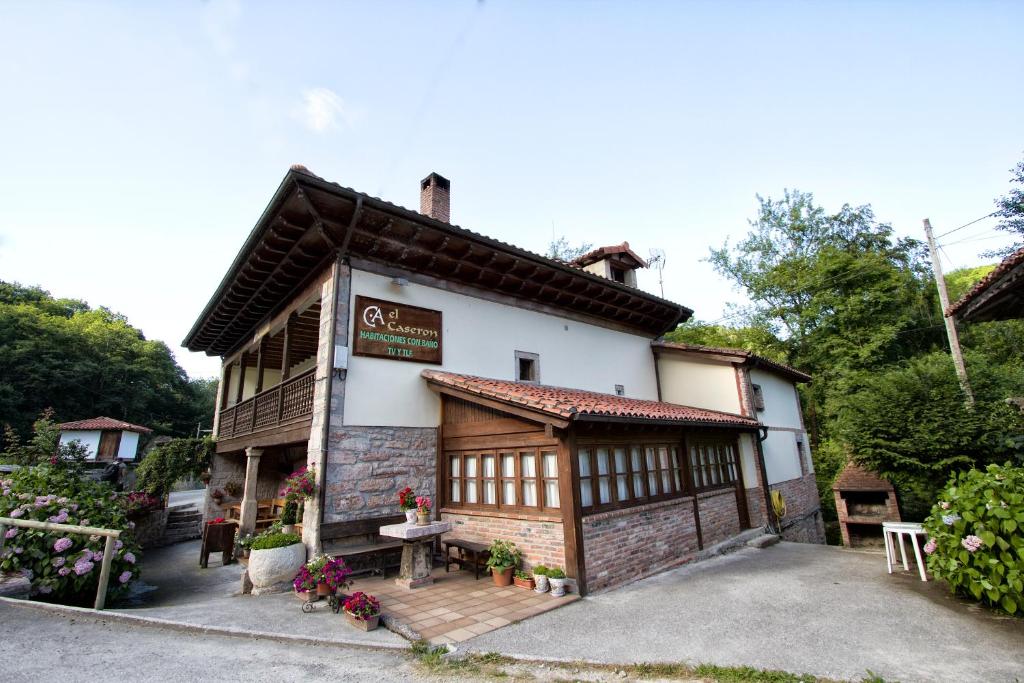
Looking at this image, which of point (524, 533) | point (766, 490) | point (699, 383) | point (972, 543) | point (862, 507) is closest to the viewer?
point (972, 543)

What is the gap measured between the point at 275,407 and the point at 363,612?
5.69 meters

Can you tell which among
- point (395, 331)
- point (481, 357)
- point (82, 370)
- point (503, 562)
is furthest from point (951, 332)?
point (82, 370)

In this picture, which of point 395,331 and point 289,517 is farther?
point 395,331

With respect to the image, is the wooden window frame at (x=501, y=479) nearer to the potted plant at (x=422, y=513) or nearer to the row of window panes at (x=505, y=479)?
the row of window panes at (x=505, y=479)

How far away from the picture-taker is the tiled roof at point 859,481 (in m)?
11.6

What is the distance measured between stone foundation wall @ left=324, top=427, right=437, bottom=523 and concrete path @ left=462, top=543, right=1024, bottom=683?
130 inches

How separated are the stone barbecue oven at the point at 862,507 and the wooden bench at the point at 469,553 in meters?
10.2

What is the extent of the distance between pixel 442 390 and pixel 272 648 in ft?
14.3

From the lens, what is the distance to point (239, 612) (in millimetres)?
5508

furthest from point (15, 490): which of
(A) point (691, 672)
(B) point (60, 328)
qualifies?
(B) point (60, 328)

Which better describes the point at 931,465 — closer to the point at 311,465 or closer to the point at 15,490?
the point at 311,465

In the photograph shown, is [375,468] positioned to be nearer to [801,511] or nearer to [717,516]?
[717,516]

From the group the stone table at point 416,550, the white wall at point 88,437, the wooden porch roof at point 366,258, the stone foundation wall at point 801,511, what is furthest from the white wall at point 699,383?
the white wall at point 88,437

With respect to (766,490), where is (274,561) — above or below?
below
